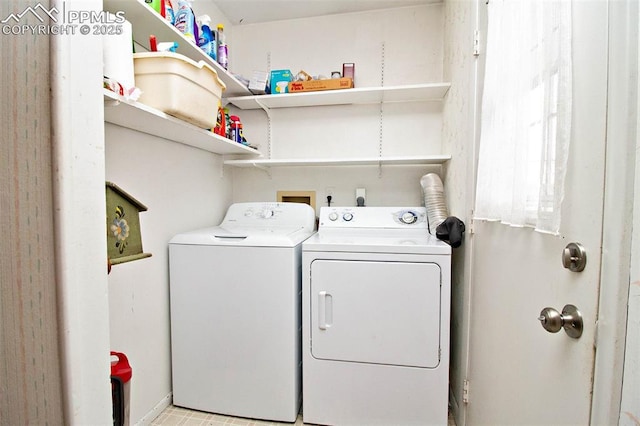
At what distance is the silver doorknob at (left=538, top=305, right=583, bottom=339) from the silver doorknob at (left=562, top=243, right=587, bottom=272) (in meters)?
0.10

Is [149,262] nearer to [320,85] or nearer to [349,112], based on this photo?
[320,85]

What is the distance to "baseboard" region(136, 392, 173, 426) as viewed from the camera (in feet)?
4.86

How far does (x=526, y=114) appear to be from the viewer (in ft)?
2.70

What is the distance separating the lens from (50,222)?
0.49 metres

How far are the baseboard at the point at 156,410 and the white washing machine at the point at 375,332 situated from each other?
34.0 inches

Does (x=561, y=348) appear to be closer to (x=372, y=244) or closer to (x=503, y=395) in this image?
(x=503, y=395)

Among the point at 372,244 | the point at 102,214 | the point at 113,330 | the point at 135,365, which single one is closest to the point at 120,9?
the point at 102,214

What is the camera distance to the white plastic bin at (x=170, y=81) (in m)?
1.10

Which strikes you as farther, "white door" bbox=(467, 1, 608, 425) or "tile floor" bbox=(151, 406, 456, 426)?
"tile floor" bbox=(151, 406, 456, 426)

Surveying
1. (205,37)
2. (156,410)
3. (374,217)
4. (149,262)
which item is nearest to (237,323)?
(149,262)

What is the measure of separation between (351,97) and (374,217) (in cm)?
96

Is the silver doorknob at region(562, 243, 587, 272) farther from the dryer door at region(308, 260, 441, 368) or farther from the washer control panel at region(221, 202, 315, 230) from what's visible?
the washer control panel at region(221, 202, 315, 230)

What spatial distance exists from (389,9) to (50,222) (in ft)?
8.41

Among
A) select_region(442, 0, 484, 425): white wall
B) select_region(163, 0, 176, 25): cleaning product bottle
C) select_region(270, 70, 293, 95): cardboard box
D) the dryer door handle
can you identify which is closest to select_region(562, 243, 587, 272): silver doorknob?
select_region(442, 0, 484, 425): white wall
